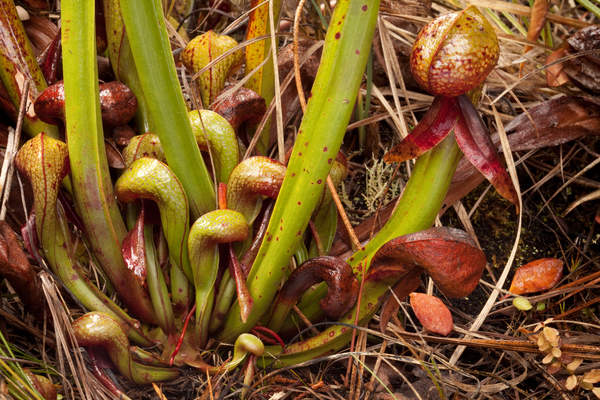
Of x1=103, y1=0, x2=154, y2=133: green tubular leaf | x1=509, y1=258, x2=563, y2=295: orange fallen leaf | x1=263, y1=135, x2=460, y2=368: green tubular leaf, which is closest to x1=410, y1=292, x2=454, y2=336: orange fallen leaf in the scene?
x1=263, y1=135, x2=460, y2=368: green tubular leaf

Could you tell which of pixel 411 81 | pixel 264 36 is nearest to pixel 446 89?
pixel 264 36

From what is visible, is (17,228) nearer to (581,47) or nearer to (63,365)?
(63,365)

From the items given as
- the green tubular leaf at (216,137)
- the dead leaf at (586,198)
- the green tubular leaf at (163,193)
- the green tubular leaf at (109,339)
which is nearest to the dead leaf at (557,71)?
the dead leaf at (586,198)

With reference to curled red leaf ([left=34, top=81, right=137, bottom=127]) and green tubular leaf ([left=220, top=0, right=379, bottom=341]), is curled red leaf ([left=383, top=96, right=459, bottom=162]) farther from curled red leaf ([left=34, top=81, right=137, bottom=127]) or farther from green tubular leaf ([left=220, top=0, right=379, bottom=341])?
curled red leaf ([left=34, top=81, right=137, bottom=127])

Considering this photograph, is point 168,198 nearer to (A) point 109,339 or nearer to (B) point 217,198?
(B) point 217,198

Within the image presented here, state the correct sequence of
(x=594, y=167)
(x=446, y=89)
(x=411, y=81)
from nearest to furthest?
(x=446, y=89)
(x=594, y=167)
(x=411, y=81)
